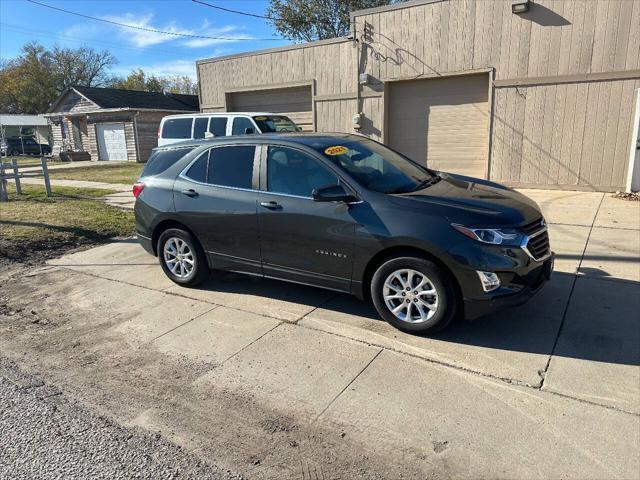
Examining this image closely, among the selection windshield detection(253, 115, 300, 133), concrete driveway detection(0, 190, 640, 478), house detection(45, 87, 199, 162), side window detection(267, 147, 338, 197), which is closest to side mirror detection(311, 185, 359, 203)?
side window detection(267, 147, 338, 197)

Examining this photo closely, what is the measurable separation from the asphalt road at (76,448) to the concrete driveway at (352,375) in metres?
0.13

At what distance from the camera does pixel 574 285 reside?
5137mm

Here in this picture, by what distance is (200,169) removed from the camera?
5324 millimetres

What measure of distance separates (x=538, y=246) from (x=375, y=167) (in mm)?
1650

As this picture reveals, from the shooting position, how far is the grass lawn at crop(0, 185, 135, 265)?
746 centimetres

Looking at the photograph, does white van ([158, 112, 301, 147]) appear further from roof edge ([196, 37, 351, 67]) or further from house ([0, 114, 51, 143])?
house ([0, 114, 51, 143])

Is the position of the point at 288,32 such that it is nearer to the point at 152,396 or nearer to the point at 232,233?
the point at 232,233

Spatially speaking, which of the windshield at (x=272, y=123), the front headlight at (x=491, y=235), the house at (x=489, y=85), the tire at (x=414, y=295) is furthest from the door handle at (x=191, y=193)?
the house at (x=489, y=85)

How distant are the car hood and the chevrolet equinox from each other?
12mm

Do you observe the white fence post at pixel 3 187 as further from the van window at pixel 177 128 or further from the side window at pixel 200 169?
the side window at pixel 200 169

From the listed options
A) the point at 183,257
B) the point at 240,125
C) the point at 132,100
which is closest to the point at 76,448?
the point at 183,257

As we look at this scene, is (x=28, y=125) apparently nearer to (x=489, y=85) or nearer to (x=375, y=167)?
(x=489, y=85)

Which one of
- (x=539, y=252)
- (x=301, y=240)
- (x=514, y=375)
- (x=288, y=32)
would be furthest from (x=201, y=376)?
(x=288, y=32)

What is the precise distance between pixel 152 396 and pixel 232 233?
1.97 meters
